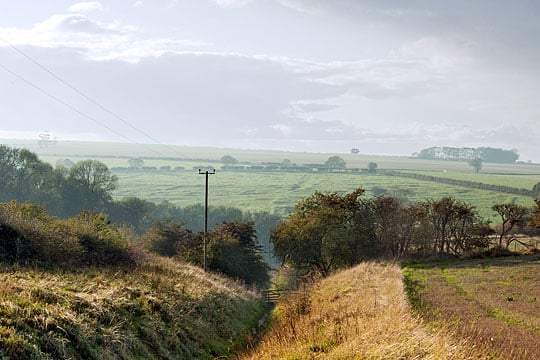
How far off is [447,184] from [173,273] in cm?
17096

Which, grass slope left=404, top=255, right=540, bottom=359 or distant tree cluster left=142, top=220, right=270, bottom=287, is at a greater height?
grass slope left=404, top=255, right=540, bottom=359

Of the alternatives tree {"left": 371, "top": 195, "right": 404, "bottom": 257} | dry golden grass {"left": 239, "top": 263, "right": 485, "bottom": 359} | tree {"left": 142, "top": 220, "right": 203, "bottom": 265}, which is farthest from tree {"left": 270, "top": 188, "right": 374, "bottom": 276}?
dry golden grass {"left": 239, "top": 263, "right": 485, "bottom": 359}

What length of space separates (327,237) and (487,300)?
1222 inches

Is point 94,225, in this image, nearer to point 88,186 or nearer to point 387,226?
point 387,226

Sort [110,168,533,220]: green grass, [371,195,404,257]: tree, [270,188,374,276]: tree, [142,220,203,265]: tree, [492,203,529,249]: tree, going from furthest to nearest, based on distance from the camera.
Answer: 1. [110,168,533,220]: green grass
2. [142,220,203,265]: tree
3. [371,195,404,257]: tree
4. [270,188,374,276]: tree
5. [492,203,529,249]: tree

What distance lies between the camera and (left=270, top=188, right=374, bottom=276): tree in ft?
192

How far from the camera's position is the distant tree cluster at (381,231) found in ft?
190

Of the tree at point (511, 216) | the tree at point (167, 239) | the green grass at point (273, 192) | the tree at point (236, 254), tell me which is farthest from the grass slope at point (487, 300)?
the green grass at point (273, 192)

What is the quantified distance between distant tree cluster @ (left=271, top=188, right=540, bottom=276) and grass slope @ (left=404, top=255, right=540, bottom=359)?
699 centimetres

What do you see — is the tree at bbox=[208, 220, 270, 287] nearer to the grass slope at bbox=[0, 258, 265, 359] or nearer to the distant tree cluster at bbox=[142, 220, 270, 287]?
the distant tree cluster at bbox=[142, 220, 270, 287]

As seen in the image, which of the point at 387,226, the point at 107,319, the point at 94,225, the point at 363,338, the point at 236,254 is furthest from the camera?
the point at 387,226

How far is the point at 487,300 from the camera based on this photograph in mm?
28469

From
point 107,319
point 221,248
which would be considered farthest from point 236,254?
point 107,319

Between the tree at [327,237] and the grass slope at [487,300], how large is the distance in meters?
10.8
